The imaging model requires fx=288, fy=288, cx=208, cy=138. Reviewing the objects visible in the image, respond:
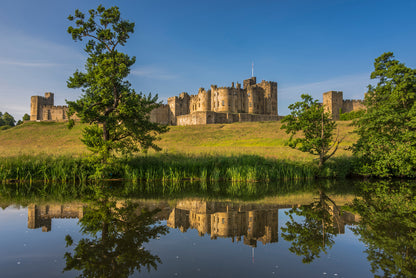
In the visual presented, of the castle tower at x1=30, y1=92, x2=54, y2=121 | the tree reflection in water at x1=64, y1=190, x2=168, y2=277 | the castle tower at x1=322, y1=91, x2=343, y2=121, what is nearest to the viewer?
the tree reflection in water at x1=64, y1=190, x2=168, y2=277

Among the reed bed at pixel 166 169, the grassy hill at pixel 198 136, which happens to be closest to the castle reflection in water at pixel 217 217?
the reed bed at pixel 166 169

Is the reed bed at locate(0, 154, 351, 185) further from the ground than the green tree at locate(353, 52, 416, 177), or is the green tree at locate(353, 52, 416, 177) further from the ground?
the green tree at locate(353, 52, 416, 177)

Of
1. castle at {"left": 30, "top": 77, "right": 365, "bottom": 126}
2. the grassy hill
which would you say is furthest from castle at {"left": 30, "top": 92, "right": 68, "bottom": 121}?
the grassy hill

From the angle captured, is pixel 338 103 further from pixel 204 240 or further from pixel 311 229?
pixel 204 240

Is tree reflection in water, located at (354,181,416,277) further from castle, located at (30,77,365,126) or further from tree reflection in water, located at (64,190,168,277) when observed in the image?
castle, located at (30,77,365,126)

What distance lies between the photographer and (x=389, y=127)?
16.4 meters

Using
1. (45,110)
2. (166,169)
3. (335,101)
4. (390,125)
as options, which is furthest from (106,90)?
(45,110)

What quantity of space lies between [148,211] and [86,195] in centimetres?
349

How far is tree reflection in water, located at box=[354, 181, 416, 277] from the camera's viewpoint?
4312 mm

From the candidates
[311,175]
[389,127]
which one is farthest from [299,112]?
[389,127]

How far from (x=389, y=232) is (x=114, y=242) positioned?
17.7ft

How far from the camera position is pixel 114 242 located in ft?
16.5

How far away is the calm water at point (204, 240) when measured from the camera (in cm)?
412

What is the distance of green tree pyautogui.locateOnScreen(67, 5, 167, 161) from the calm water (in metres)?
5.27
